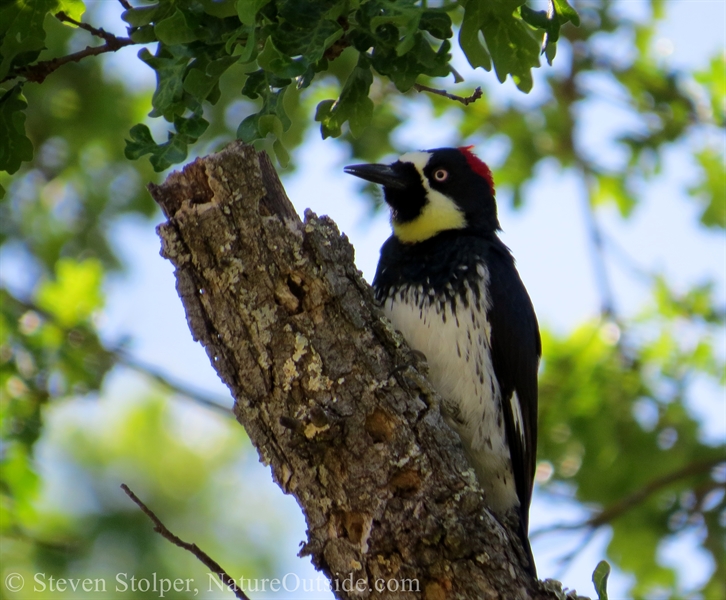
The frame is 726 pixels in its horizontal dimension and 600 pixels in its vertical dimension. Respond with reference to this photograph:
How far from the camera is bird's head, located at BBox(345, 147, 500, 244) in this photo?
15.0 ft

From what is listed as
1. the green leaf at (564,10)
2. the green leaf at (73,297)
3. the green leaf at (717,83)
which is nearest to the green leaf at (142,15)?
the green leaf at (564,10)

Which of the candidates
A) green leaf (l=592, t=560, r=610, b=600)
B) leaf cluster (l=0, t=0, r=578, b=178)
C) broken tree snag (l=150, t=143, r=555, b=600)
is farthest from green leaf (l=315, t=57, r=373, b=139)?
green leaf (l=592, t=560, r=610, b=600)

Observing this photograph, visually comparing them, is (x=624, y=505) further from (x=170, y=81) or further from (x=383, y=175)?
(x=170, y=81)

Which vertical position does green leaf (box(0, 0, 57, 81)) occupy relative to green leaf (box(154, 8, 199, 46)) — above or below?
above

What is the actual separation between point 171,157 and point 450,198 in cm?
206

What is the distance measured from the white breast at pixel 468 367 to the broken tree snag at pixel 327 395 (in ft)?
3.11

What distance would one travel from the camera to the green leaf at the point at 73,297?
6168 mm

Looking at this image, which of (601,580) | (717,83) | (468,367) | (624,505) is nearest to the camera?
(601,580)

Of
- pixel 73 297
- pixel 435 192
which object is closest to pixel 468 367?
pixel 435 192

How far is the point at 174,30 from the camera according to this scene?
2.71m

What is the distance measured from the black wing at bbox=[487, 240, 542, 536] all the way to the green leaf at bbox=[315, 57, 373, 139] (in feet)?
4.46

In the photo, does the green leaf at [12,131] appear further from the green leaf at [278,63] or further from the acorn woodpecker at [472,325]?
the acorn woodpecker at [472,325]

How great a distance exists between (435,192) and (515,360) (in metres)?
0.97

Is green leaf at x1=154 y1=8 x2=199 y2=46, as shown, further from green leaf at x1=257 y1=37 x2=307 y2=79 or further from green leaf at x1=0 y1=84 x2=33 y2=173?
green leaf at x1=0 y1=84 x2=33 y2=173
